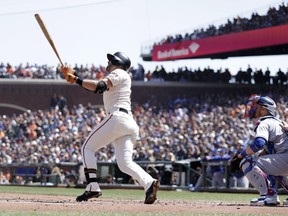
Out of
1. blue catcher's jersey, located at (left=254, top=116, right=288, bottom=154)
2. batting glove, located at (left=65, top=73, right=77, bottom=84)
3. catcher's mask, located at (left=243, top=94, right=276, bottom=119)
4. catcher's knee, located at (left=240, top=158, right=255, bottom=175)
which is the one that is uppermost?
batting glove, located at (left=65, top=73, right=77, bottom=84)

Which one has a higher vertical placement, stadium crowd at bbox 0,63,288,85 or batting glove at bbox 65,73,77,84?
stadium crowd at bbox 0,63,288,85

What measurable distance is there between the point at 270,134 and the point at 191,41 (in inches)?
1366

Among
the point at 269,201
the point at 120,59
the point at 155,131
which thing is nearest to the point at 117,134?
the point at 120,59

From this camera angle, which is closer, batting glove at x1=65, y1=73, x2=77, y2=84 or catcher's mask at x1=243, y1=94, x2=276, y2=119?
batting glove at x1=65, y1=73, x2=77, y2=84

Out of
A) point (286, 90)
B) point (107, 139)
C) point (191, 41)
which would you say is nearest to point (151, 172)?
point (107, 139)

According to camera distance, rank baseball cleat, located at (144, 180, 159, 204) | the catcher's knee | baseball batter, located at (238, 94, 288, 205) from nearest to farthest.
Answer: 1. baseball cleat, located at (144, 180, 159, 204)
2. baseball batter, located at (238, 94, 288, 205)
3. the catcher's knee

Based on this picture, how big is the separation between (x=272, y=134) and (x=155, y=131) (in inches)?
883

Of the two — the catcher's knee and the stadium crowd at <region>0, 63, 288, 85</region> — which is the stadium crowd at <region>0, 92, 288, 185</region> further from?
the catcher's knee

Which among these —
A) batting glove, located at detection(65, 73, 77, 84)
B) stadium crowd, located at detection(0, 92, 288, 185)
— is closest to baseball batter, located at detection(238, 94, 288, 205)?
batting glove, located at detection(65, 73, 77, 84)

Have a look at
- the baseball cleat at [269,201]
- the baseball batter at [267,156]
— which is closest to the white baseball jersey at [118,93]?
the baseball batter at [267,156]

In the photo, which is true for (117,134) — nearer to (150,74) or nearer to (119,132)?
(119,132)

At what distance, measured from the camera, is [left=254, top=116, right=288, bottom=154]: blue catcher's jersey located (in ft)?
33.5

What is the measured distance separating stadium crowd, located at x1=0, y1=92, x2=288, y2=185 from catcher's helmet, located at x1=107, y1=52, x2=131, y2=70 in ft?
39.7

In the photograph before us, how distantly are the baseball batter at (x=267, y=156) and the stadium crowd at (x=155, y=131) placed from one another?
1151cm
